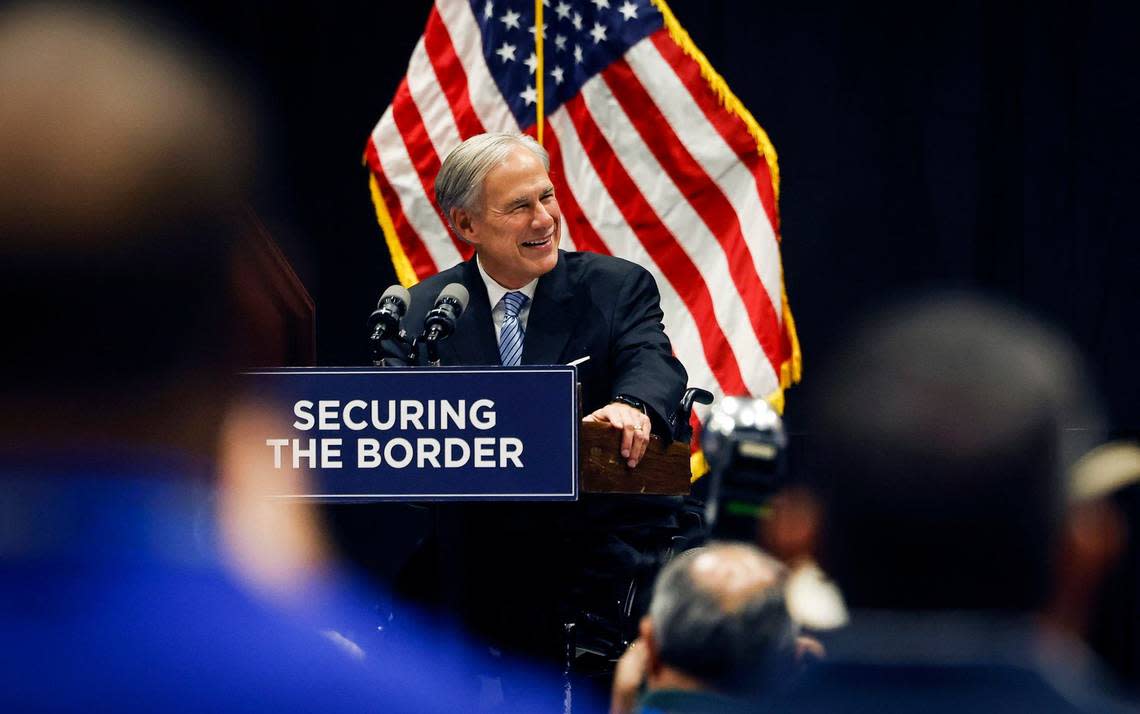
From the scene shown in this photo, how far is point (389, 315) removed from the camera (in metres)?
2.26

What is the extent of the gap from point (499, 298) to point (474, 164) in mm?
269

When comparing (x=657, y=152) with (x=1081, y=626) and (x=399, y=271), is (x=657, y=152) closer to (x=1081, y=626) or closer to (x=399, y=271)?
(x=399, y=271)

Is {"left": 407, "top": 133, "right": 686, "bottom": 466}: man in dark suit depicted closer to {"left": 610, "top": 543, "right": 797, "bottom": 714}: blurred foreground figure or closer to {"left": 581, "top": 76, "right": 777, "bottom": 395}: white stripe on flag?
{"left": 581, "top": 76, "right": 777, "bottom": 395}: white stripe on flag

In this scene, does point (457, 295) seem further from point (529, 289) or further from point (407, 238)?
point (407, 238)

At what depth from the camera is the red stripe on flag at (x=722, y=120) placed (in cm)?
404

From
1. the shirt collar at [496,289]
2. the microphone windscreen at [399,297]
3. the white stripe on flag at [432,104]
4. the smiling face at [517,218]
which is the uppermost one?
the white stripe on flag at [432,104]

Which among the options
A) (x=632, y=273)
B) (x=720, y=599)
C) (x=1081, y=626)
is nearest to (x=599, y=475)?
(x=632, y=273)

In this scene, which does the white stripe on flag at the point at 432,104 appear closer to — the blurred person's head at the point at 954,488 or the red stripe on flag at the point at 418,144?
the red stripe on flag at the point at 418,144

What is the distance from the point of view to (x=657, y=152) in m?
4.18

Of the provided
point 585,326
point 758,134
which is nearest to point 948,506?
point 585,326

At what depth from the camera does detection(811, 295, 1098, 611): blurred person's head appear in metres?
1.14

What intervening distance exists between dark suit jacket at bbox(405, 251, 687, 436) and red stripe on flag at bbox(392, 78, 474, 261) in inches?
58.0

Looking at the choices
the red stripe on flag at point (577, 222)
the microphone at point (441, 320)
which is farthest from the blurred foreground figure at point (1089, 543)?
the red stripe on flag at point (577, 222)

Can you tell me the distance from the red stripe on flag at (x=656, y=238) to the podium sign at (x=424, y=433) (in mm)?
2086
